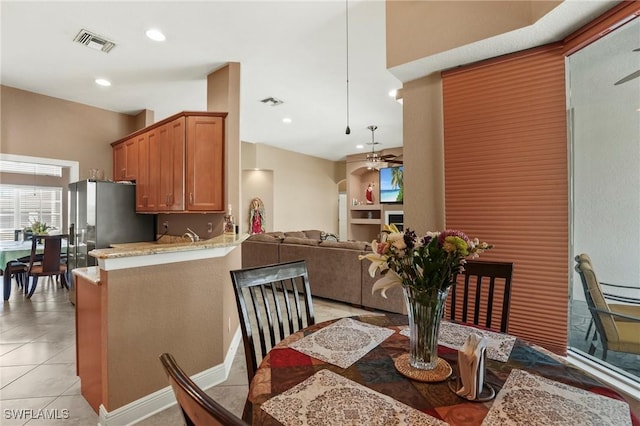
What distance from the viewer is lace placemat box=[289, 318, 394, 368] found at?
3.87ft

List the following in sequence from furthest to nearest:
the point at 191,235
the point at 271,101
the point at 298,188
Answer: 1. the point at 298,188
2. the point at 271,101
3. the point at 191,235

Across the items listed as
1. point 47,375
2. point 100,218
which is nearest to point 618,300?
point 47,375

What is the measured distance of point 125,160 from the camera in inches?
184

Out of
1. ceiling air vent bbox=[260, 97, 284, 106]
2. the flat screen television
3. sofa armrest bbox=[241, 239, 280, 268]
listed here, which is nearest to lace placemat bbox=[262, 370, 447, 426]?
sofa armrest bbox=[241, 239, 280, 268]

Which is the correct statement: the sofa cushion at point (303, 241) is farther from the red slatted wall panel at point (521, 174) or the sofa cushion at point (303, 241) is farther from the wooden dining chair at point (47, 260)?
the wooden dining chair at point (47, 260)

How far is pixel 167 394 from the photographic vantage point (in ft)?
6.72

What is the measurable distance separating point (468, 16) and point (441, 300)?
2.21 metres

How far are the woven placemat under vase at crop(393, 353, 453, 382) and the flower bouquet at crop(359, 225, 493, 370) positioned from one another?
0.02 m

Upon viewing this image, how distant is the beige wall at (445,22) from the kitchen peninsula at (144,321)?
2199 millimetres

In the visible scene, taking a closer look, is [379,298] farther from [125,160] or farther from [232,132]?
[125,160]

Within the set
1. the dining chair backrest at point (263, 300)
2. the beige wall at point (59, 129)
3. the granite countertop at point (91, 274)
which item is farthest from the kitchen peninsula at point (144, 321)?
the beige wall at point (59, 129)

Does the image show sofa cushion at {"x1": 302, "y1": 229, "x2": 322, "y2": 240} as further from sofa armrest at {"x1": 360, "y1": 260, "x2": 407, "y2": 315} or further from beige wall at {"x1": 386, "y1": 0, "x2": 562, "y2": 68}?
beige wall at {"x1": 386, "y1": 0, "x2": 562, "y2": 68}

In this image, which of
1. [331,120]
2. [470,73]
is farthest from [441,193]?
[331,120]

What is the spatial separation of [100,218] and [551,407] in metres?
4.79
